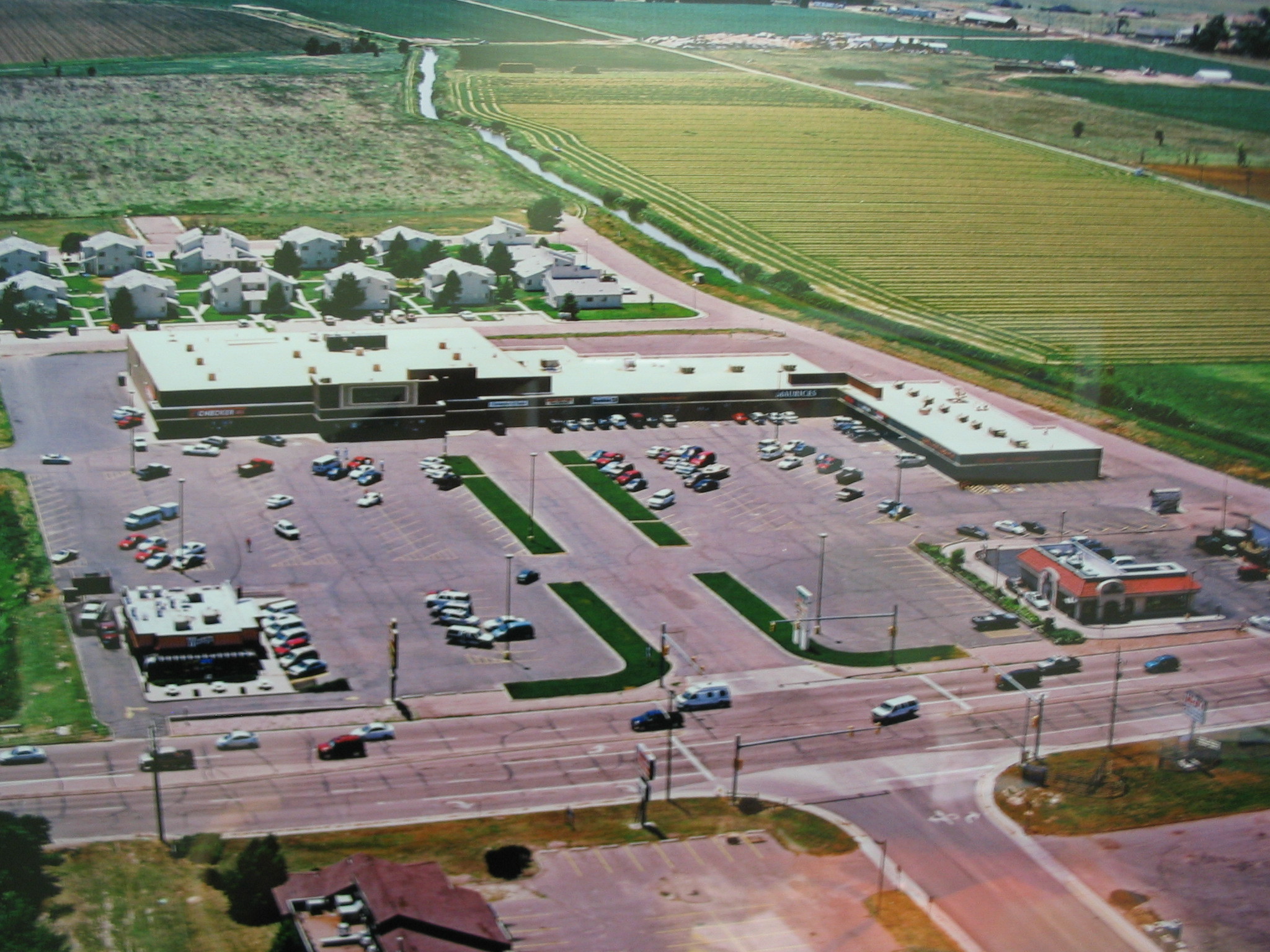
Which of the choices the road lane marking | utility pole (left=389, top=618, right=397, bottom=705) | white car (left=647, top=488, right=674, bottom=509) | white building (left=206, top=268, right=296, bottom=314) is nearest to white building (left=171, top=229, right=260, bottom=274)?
white building (left=206, top=268, right=296, bottom=314)

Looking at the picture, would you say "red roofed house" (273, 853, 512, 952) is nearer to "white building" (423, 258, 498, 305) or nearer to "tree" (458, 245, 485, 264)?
"white building" (423, 258, 498, 305)

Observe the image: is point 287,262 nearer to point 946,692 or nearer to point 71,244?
point 71,244

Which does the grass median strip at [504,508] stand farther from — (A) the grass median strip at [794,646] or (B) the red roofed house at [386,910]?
(B) the red roofed house at [386,910]

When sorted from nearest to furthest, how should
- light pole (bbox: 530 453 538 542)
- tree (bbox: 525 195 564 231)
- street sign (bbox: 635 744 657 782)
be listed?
street sign (bbox: 635 744 657 782) → light pole (bbox: 530 453 538 542) → tree (bbox: 525 195 564 231)

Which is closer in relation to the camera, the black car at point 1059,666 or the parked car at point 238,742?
the parked car at point 238,742

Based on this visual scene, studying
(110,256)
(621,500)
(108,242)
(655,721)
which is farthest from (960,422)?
(108,242)

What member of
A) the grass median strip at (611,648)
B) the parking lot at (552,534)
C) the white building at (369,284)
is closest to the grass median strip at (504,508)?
the parking lot at (552,534)

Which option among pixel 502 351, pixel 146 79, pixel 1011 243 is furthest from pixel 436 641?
pixel 146 79
